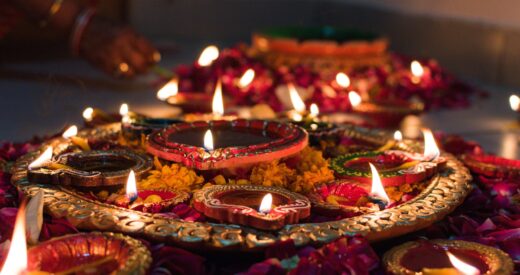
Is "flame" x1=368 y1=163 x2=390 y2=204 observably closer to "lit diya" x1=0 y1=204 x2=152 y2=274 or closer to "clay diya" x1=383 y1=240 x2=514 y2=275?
"clay diya" x1=383 y1=240 x2=514 y2=275

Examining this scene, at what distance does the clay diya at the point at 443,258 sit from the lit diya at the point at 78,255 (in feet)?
1.14

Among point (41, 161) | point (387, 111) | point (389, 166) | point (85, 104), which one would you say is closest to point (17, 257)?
point (41, 161)

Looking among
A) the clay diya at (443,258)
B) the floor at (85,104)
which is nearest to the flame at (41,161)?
the clay diya at (443,258)

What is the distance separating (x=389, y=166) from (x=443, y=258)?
363mm

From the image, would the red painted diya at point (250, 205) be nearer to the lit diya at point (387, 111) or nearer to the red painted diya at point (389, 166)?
the red painted diya at point (389, 166)

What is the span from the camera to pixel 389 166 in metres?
1.47

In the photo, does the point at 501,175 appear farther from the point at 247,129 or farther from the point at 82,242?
the point at 82,242

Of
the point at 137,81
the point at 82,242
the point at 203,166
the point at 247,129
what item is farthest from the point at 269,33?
the point at 82,242

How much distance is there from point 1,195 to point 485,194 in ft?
2.90

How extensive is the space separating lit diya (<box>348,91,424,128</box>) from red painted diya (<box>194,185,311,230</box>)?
1012 millimetres

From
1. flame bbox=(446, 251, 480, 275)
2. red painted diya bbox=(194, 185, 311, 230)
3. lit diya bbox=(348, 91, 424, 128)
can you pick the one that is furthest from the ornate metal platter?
lit diya bbox=(348, 91, 424, 128)

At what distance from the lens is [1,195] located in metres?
1.33

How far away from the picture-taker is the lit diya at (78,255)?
0.97 meters

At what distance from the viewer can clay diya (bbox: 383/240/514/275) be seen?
105 cm
